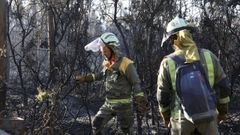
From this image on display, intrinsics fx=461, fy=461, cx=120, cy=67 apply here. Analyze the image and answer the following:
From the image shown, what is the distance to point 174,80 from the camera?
4.30 m

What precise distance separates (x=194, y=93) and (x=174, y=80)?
25 centimetres

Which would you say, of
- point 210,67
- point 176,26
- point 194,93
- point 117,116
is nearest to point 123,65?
point 117,116

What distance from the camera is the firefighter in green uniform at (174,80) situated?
14.1 ft

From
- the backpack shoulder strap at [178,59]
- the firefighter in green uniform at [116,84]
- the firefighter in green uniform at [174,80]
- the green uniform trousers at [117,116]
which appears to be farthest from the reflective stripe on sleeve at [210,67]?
the green uniform trousers at [117,116]

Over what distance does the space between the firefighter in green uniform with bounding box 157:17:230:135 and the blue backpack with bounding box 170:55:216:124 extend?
59 mm

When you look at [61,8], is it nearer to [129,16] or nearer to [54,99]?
[129,16]

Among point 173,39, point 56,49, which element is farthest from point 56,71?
point 173,39

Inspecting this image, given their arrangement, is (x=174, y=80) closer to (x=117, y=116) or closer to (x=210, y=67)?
(x=210, y=67)

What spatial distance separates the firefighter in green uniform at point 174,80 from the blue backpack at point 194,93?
59 millimetres

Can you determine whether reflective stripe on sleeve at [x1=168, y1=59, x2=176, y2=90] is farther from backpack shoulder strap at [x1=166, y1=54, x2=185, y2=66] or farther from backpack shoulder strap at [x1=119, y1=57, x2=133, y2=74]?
backpack shoulder strap at [x1=119, y1=57, x2=133, y2=74]

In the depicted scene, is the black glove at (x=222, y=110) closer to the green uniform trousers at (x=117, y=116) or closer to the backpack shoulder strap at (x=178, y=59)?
the backpack shoulder strap at (x=178, y=59)

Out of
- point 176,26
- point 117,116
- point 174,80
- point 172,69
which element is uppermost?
point 176,26

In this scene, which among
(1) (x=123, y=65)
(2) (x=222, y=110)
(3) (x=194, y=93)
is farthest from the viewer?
(1) (x=123, y=65)

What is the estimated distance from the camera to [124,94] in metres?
6.36
